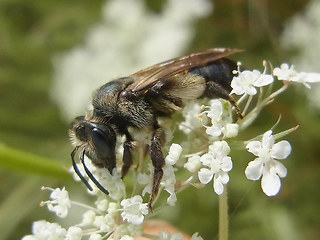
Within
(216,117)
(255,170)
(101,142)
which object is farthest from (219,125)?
(101,142)

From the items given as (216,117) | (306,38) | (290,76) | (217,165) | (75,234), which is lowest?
(75,234)

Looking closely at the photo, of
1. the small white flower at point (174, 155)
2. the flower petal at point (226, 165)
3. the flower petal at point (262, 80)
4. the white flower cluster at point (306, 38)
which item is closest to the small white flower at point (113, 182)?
the small white flower at point (174, 155)

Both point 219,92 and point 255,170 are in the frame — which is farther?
point 219,92

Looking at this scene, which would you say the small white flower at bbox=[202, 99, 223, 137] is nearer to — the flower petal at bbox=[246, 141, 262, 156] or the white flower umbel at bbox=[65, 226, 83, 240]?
the flower petal at bbox=[246, 141, 262, 156]

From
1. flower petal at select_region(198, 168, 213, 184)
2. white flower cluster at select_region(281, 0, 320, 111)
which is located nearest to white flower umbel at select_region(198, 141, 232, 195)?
flower petal at select_region(198, 168, 213, 184)

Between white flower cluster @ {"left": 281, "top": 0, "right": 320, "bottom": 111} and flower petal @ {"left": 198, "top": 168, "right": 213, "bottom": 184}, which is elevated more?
white flower cluster @ {"left": 281, "top": 0, "right": 320, "bottom": 111}

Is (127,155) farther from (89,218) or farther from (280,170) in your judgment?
(280,170)

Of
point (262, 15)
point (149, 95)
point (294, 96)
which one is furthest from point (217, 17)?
point (149, 95)

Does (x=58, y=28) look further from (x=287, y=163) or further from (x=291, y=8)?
(x=287, y=163)
